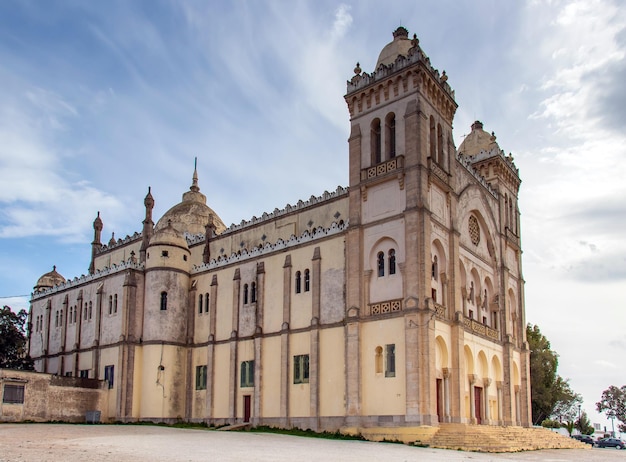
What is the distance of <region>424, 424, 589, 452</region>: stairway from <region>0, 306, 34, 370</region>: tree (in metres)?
33.7

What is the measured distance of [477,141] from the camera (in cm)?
5178

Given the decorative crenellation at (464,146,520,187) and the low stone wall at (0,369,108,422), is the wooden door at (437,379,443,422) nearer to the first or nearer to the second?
the decorative crenellation at (464,146,520,187)

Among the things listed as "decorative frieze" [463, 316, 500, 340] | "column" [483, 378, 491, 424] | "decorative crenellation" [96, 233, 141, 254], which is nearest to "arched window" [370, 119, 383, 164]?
"decorative frieze" [463, 316, 500, 340]

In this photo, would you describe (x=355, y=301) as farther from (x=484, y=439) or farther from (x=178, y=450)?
(x=178, y=450)

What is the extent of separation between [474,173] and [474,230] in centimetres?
387

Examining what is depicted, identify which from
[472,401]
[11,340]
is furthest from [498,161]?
[11,340]

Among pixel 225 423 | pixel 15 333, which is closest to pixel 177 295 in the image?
pixel 225 423

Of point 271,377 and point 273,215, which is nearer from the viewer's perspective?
point 271,377

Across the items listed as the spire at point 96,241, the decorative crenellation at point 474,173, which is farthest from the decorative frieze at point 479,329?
the spire at point 96,241

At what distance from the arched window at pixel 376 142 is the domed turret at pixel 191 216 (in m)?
21.1

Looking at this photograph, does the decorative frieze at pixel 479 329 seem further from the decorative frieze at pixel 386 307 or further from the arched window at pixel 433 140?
the arched window at pixel 433 140

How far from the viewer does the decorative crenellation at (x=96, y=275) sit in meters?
48.5

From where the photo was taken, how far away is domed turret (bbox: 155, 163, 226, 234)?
57.6 m

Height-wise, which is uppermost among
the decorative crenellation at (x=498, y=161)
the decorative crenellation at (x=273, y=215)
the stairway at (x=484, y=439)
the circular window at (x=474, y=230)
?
the decorative crenellation at (x=498, y=161)
